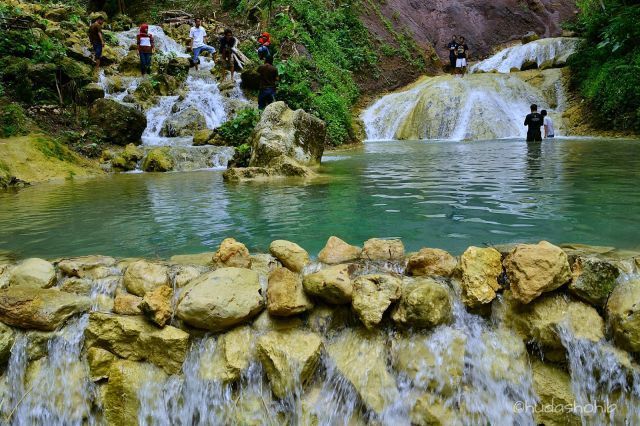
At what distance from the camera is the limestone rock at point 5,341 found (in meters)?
2.96

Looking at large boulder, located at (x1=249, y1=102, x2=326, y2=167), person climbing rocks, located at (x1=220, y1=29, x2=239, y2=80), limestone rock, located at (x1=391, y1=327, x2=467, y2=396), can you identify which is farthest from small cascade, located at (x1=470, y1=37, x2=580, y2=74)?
limestone rock, located at (x1=391, y1=327, x2=467, y2=396)

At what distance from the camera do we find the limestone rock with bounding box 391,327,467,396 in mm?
2732

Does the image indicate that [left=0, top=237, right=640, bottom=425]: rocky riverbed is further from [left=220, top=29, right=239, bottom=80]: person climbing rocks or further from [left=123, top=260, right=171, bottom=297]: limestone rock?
[left=220, top=29, right=239, bottom=80]: person climbing rocks

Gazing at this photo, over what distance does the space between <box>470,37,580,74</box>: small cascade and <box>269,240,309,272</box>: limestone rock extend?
21.5m

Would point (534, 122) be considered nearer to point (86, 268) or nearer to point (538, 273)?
point (538, 273)

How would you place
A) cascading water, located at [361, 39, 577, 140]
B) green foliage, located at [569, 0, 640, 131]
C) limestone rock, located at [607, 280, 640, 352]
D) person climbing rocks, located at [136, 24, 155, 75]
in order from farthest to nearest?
1. cascading water, located at [361, 39, 577, 140]
2. person climbing rocks, located at [136, 24, 155, 75]
3. green foliage, located at [569, 0, 640, 131]
4. limestone rock, located at [607, 280, 640, 352]

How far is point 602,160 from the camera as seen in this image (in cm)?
880

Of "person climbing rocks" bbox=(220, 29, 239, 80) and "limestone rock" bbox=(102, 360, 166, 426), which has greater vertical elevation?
"person climbing rocks" bbox=(220, 29, 239, 80)

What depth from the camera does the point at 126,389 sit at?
114 inches

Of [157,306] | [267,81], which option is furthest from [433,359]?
[267,81]

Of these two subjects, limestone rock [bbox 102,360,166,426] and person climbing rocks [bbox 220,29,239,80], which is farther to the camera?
person climbing rocks [bbox 220,29,239,80]

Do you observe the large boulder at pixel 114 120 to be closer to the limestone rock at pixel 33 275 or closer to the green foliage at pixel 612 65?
the limestone rock at pixel 33 275

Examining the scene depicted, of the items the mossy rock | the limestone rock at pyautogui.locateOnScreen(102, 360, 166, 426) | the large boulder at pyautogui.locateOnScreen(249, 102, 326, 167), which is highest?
the large boulder at pyautogui.locateOnScreen(249, 102, 326, 167)

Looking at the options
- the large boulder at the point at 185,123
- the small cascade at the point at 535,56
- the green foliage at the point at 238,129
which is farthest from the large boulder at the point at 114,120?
the small cascade at the point at 535,56
